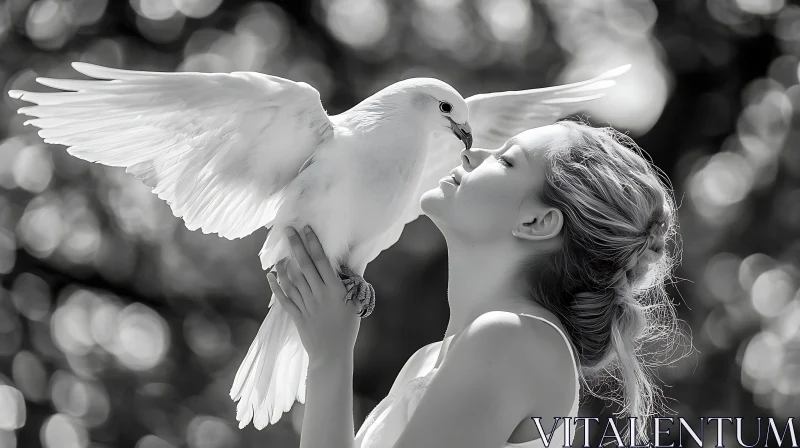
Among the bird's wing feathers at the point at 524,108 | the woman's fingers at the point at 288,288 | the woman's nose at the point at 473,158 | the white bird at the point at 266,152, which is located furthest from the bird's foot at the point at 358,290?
the bird's wing feathers at the point at 524,108

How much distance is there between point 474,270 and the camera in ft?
6.77

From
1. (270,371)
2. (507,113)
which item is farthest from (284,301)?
(507,113)

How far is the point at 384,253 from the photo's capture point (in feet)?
19.6

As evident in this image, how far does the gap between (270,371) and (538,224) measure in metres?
0.82

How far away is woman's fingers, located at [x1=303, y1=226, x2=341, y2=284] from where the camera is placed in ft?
7.09

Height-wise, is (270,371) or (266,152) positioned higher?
(266,152)

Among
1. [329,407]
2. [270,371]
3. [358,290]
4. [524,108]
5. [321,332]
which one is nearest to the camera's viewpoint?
[329,407]

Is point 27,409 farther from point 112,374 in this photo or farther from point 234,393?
point 234,393

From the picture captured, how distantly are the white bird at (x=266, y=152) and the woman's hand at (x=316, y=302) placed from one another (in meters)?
0.06

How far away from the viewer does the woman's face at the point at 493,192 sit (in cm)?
202

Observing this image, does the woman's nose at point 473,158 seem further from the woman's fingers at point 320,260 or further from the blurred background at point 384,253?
the blurred background at point 384,253

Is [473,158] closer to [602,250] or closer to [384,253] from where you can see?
[602,250]

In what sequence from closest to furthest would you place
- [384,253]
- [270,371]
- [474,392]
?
[474,392]
[270,371]
[384,253]

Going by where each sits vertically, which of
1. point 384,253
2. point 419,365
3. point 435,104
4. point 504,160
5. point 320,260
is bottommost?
point 384,253
